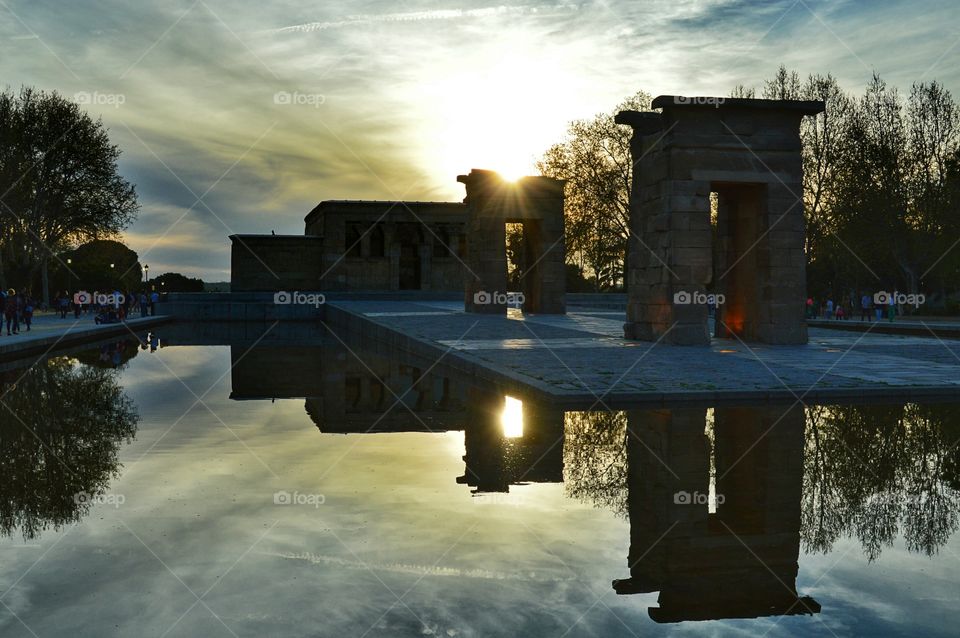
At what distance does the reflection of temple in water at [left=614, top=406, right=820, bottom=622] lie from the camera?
4.53 meters

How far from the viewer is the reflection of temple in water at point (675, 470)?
4.70 meters

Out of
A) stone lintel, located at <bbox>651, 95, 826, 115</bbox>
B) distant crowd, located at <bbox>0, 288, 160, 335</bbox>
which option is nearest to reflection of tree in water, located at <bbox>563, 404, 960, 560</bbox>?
stone lintel, located at <bbox>651, 95, 826, 115</bbox>

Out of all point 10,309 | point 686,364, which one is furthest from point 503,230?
point 686,364

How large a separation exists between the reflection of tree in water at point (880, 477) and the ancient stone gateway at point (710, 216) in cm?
834

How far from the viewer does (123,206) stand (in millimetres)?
47094

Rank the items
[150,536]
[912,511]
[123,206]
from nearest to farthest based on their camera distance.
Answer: [150,536]
[912,511]
[123,206]

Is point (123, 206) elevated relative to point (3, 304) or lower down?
elevated

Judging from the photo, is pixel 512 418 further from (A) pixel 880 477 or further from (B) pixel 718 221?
(B) pixel 718 221

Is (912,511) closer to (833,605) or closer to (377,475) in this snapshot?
(833,605)

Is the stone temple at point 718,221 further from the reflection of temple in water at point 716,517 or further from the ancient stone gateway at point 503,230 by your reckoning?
the ancient stone gateway at point 503,230

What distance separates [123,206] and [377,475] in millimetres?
43992

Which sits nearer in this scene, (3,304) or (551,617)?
(551,617)

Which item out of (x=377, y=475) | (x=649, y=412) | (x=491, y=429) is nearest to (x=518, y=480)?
(x=377, y=475)

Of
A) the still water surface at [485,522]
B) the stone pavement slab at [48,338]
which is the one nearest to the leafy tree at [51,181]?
the stone pavement slab at [48,338]
